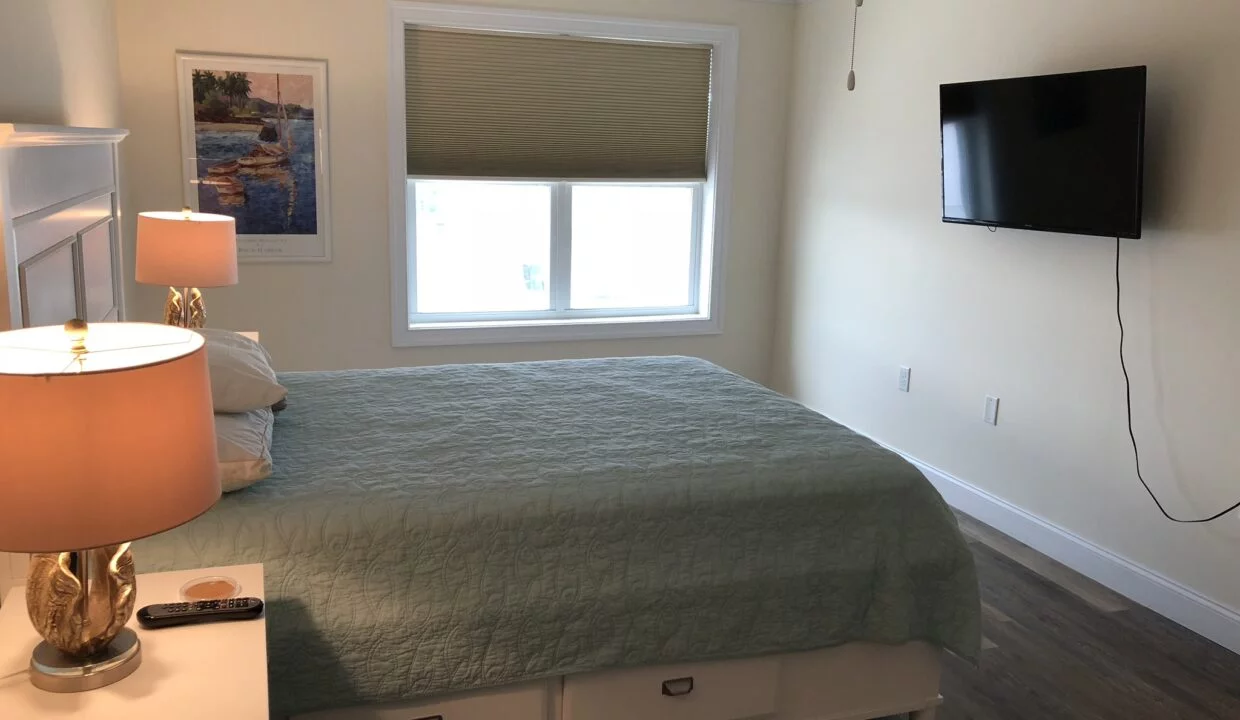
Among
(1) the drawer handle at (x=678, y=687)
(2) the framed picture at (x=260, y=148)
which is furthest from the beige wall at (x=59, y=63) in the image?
(1) the drawer handle at (x=678, y=687)

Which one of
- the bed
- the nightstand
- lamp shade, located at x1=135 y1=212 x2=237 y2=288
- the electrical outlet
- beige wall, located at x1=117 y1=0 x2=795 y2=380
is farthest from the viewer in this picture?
beige wall, located at x1=117 y1=0 x2=795 y2=380

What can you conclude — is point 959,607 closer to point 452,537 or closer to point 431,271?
point 452,537

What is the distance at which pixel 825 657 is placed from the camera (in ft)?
7.66

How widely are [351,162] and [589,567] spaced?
3030mm

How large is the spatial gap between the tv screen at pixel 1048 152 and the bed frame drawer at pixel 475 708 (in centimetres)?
235

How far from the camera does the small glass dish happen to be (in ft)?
5.45

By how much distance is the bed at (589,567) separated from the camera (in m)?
1.95

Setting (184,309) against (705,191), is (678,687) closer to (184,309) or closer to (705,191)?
(184,309)

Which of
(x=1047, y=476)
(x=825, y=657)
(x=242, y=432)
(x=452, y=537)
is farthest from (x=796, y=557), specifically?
(x=1047, y=476)

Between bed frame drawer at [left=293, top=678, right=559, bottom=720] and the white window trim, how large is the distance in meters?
2.92

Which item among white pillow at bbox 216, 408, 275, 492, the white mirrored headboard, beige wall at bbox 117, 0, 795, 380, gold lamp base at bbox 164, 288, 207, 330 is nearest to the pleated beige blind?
beige wall at bbox 117, 0, 795, 380

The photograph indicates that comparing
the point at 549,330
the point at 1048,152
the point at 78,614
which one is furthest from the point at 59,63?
the point at 1048,152

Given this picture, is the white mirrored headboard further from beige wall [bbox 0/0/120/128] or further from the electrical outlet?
the electrical outlet

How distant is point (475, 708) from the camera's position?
208 centimetres
